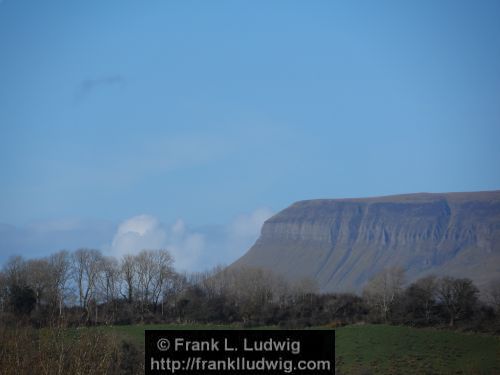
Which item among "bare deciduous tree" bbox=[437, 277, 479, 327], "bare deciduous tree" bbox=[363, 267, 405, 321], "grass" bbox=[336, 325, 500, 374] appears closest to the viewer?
"grass" bbox=[336, 325, 500, 374]

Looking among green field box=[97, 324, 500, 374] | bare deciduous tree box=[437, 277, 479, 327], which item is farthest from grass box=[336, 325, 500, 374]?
bare deciduous tree box=[437, 277, 479, 327]

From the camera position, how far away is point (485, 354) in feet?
176

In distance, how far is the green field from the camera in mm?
48438

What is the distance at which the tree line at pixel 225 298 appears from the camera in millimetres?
74562

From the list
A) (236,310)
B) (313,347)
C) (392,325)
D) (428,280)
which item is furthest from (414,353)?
(313,347)

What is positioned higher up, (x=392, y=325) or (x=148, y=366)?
(x=148, y=366)

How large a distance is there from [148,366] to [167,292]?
89589 mm

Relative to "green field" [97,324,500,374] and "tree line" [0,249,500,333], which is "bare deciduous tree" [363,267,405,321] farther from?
"green field" [97,324,500,374]

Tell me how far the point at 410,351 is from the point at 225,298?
42326 mm

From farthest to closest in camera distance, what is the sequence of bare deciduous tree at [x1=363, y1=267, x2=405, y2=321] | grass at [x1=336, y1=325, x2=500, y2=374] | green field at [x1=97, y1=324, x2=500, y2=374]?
bare deciduous tree at [x1=363, y1=267, x2=405, y2=321] < grass at [x1=336, y1=325, x2=500, y2=374] < green field at [x1=97, y1=324, x2=500, y2=374]

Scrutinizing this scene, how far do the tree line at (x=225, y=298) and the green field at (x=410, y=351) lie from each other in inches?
281

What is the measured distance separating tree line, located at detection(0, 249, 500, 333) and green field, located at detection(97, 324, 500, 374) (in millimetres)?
7135

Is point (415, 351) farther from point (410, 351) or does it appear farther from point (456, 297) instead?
point (456, 297)

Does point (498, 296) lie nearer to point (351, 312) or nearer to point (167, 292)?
point (351, 312)
